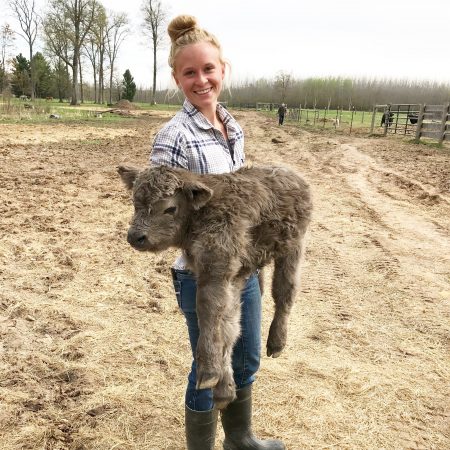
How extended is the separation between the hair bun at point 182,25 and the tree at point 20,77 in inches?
2572

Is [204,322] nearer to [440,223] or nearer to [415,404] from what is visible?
[415,404]

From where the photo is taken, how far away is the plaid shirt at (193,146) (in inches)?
93.4

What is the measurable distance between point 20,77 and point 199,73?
217 feet

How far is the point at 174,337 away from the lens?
473 cm

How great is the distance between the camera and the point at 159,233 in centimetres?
212

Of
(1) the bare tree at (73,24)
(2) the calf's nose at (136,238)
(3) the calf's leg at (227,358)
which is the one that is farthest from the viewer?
(1) the bare tree at (73,24)

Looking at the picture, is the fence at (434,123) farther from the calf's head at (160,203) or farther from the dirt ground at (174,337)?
the calf's head at (160,203)

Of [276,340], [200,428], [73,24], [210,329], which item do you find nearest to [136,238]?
[210,329]

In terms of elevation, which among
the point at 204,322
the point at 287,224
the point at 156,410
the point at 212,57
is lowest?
the point at 156,410

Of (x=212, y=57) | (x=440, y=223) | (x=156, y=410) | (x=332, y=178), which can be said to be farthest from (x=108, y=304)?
(x=332, y=178)

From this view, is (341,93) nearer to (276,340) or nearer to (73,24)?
(73,24)

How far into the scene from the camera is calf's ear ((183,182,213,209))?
2.14m

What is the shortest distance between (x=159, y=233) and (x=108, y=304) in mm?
3549

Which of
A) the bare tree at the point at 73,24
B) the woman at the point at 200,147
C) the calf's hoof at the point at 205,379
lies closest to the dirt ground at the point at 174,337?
Answer: the woman at the point at 200,147
